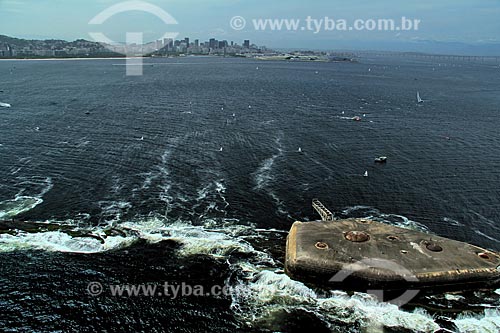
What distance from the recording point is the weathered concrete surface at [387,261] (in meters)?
42.3

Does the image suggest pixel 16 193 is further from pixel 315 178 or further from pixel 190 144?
pixel 315 178

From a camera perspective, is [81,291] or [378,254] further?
[378,254]

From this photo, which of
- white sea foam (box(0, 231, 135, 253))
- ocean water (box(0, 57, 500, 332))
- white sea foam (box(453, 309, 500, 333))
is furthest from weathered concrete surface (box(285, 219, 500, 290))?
white sea foam (box(0, 231, 135, 253))

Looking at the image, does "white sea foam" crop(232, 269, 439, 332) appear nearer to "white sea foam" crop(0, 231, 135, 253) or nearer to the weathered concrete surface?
the weathered concrete surface

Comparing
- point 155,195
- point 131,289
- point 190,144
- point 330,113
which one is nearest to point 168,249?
point 131,289

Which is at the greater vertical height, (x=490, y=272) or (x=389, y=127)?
(x=389, y=127)

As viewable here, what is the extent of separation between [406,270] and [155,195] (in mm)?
39792

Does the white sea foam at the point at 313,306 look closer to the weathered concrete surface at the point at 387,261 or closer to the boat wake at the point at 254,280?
the boat wake at the point at 254,280

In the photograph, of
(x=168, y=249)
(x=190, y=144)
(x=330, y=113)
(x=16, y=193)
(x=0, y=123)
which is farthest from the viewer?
(x=330, y=113)

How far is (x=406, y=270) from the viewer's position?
42.8 meters

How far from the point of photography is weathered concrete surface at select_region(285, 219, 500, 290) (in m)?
42.3

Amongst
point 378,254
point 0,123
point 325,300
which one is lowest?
point 325,300

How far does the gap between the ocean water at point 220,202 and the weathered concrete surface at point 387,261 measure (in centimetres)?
163

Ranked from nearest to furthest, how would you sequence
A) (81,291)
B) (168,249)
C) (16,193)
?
(81,291)
(168,249)
(16,193)
